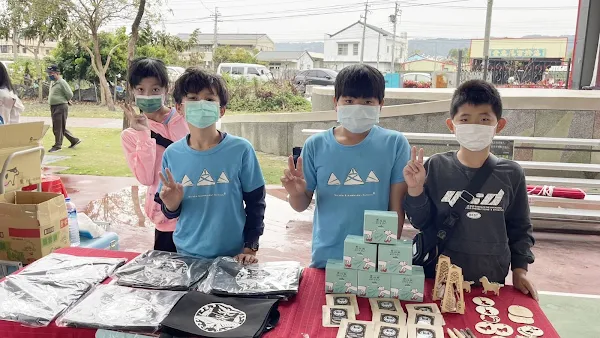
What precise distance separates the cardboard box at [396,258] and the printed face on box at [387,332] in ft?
0.74

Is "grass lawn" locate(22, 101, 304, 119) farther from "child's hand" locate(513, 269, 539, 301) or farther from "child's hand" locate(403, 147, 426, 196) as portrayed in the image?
"child's hand" locate(513, 269, 539, 301)

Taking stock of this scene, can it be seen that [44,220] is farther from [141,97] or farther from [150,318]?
[150,318]

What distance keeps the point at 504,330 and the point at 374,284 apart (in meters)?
0.42

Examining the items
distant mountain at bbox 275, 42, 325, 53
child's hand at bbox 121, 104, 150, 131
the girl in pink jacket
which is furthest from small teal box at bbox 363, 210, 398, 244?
distant mountain at bbox 275, 42, 325, 53

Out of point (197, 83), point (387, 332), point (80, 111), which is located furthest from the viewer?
point (80, 111)

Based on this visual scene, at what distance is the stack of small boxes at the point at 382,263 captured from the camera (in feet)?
5.34

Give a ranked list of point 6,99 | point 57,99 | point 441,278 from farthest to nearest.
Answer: point 57,99 < point 6,99 < point 441,278

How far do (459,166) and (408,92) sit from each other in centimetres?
638

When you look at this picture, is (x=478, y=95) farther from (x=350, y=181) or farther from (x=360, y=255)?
(x=360, y=255)

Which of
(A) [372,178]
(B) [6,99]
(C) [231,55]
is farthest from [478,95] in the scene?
(C) [231,55]

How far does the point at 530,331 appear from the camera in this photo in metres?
1.50

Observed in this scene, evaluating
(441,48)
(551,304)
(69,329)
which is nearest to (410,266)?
(69,329)

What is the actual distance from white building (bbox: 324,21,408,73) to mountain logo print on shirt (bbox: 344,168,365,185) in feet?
85.3

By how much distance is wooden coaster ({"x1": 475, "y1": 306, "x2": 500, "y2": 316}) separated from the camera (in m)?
1.61
